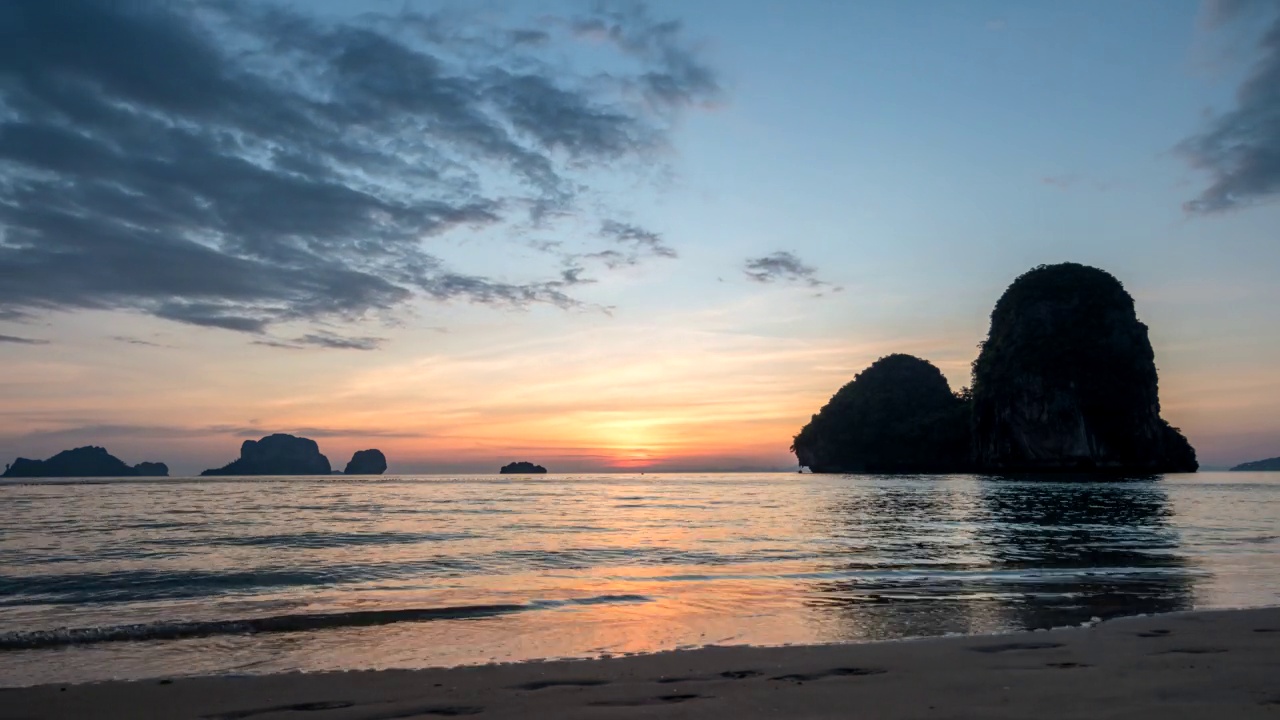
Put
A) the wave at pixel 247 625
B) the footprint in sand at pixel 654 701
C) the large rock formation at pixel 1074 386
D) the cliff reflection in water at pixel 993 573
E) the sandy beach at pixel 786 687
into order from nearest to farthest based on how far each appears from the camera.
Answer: the sandy beach at pixel 786 687
the footprint in sand at pixel 654 701
the wave at pixel 247 625
the cliff reflection in water at pixel 993 573
the large rock formation at pixel 1074 386

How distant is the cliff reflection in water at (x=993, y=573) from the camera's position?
1132cm

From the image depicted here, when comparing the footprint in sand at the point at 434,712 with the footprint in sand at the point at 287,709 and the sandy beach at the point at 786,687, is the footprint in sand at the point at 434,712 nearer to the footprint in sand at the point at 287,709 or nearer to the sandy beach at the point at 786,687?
the sandy beach at the point at 786,687

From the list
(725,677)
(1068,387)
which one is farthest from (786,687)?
(1068,387)

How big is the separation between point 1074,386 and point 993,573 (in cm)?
12893

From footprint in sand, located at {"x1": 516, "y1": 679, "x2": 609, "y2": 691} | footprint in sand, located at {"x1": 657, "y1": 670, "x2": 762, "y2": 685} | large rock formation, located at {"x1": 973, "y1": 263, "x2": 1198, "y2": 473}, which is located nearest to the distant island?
large rock formation, located at {"x1": 973, "y1": 263, "x2": 1198, "y2": 473}

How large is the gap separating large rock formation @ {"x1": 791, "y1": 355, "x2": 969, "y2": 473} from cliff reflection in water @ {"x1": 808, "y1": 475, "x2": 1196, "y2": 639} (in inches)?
5279

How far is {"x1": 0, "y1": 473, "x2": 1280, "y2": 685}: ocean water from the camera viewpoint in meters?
9.86

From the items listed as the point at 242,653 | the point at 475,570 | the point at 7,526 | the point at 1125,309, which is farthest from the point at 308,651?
the point at 1125,309

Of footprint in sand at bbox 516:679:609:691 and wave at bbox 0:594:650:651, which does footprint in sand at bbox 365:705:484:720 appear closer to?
footprint in sand at bbox 516:679:609:691

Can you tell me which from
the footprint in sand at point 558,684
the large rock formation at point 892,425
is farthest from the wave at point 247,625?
the large rock formation at point 892,425

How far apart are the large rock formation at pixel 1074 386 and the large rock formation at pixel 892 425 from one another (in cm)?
2071

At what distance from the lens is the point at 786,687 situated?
687 centimetres

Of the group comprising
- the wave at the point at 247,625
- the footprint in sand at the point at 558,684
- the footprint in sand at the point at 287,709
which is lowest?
the wave at the point at 247,625

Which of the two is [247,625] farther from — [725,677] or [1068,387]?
[1068,387]
